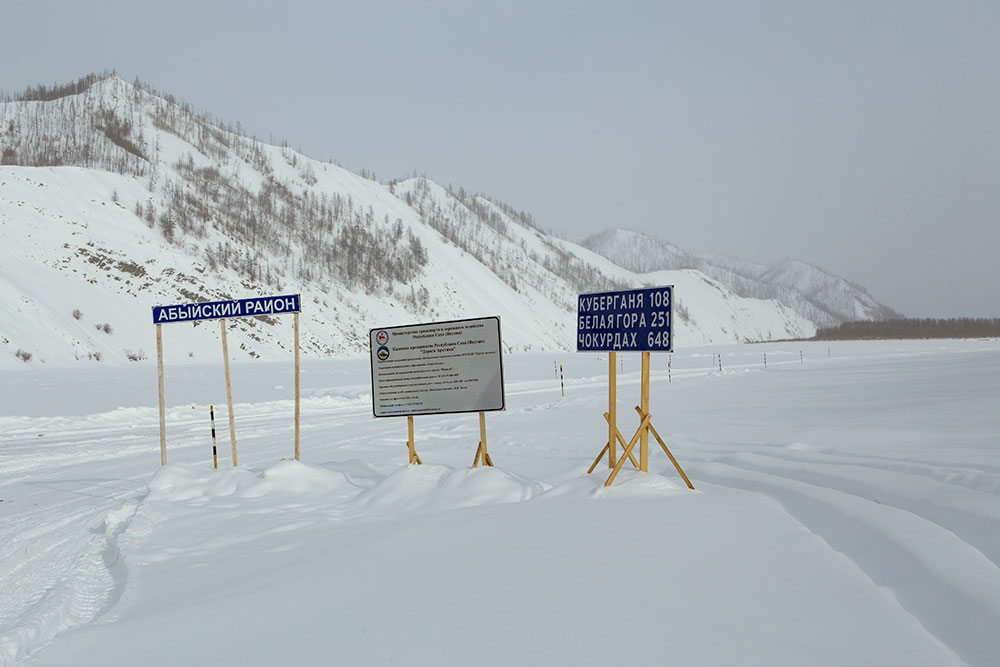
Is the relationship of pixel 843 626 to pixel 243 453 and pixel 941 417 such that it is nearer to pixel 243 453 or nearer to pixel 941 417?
pixel 941 417

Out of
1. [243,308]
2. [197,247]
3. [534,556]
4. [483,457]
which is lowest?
[534,556]

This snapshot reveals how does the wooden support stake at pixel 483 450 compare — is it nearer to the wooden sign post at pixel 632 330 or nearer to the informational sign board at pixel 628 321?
the wooden sign post at pixel 632 330

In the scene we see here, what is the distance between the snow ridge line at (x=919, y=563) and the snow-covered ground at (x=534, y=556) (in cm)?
2

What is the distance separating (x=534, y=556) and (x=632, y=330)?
3.76 metres

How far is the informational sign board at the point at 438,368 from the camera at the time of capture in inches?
348

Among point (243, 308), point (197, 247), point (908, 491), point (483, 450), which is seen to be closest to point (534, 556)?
point (483, 450)

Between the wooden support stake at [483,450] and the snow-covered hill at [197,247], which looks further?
the snow-covered hill at [197,247]

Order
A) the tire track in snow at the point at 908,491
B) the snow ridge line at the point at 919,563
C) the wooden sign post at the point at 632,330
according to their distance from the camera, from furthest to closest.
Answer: the wooden sign post at the point at 632,330 < the tire track in snow at the point at 908,491 < the snow ridge line at the point at 919,563

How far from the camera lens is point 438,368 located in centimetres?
916

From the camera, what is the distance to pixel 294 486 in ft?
30.3

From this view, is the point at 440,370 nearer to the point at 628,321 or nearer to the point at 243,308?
the point at 628,321

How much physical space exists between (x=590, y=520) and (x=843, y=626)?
2707mm

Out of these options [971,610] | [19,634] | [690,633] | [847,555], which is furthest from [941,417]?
[19,634]

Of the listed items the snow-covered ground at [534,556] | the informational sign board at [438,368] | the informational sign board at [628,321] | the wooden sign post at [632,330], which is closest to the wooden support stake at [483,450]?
the informational sign board at [438,368]
